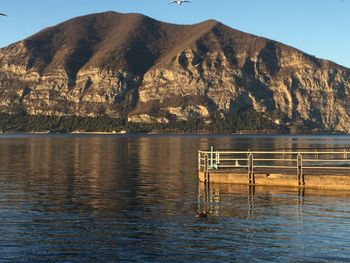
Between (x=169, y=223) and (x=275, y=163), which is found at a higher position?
(x=275, y=163)

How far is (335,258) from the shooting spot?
25906mm

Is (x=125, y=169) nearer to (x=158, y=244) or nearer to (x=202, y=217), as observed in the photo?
(x=202, y=217)

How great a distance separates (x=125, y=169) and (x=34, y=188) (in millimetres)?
26472

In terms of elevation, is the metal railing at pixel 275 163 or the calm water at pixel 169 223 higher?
the metal railing at pixel 275 163

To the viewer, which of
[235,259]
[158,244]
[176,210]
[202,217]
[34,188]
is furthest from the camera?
[34,188]

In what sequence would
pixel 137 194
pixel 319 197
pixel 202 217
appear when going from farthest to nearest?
pixel 137 194 → pixel 319 197 → pixel 202 217

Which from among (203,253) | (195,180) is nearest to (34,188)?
(195,180)

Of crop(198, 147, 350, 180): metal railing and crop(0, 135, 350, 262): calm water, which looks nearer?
crop(0, 135, 350, 262): calm water

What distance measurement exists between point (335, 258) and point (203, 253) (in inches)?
249

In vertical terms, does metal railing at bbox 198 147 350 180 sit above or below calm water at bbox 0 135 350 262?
above

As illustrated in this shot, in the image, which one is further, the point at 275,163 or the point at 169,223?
the point at 275,163

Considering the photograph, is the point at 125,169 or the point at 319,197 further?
the point at 125,169

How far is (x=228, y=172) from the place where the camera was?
2291 inches

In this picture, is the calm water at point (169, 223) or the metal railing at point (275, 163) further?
the metal railing at point (275, 163)
